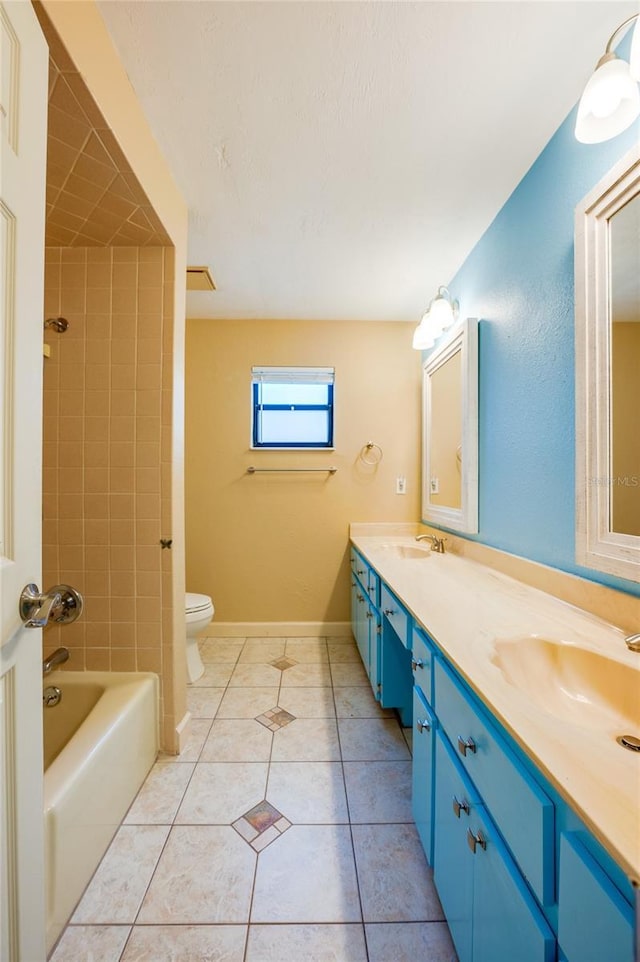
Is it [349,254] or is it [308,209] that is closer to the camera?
[308,209]

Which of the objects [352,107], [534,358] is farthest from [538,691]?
[352,107]

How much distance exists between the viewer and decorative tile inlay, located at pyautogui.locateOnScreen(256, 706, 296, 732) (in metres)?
1.73

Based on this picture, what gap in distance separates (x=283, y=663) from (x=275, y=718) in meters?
0.53

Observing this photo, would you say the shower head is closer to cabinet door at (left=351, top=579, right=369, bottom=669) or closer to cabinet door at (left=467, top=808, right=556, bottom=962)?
cabinet door at (left=351, top=579, right=369, bottom=669)

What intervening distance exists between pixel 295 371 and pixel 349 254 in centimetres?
91

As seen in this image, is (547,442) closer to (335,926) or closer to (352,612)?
(335,926)

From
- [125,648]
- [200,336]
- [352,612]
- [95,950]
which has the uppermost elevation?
[200,336]

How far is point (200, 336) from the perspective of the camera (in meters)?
2.67

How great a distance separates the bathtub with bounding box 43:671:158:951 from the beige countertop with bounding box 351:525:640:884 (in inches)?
41.4

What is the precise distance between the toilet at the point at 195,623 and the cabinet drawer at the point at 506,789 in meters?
1.48

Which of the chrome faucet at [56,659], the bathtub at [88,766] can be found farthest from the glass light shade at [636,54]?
the chrome faucet at [56,659]

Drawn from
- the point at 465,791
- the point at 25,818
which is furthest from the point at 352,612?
the point at 25,818

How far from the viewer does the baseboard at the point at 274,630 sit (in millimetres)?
2680

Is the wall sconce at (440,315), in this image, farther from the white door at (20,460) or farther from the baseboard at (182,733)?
the baseboard at (182,733)
